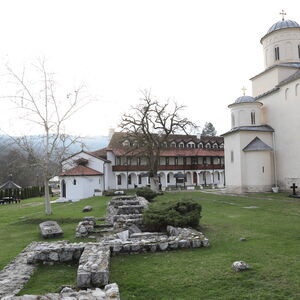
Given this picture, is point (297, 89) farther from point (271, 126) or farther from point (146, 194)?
point (146, 194)

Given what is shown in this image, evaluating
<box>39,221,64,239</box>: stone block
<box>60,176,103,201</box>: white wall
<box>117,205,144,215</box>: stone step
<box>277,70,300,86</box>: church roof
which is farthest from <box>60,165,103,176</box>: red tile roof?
<box>277,70,300,86</box>: church roof

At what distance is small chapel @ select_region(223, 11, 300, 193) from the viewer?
26.2 metres

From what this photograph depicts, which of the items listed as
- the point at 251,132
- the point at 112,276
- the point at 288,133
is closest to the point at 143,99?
the point at 251,132

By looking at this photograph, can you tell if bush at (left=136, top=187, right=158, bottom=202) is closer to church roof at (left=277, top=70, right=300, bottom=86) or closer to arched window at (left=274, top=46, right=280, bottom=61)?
church roof at (left=277, top=70, right=300, bottom=86)

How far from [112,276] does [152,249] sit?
206 centimetres

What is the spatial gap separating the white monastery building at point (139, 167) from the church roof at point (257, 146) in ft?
53.0

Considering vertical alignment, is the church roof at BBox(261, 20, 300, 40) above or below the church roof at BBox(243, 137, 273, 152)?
above

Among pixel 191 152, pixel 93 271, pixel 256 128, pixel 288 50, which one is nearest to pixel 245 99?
pixel 256 128

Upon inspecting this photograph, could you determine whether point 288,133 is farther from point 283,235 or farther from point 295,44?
point 283,235

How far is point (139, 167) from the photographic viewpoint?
4666 cm

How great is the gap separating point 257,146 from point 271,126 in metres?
3.27

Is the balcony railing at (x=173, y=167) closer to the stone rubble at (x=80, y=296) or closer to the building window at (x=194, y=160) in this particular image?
the building window at (x=194, y=160)

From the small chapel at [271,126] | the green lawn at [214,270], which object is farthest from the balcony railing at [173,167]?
the green lawn at [214,270]

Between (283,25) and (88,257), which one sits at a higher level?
(283,25)
